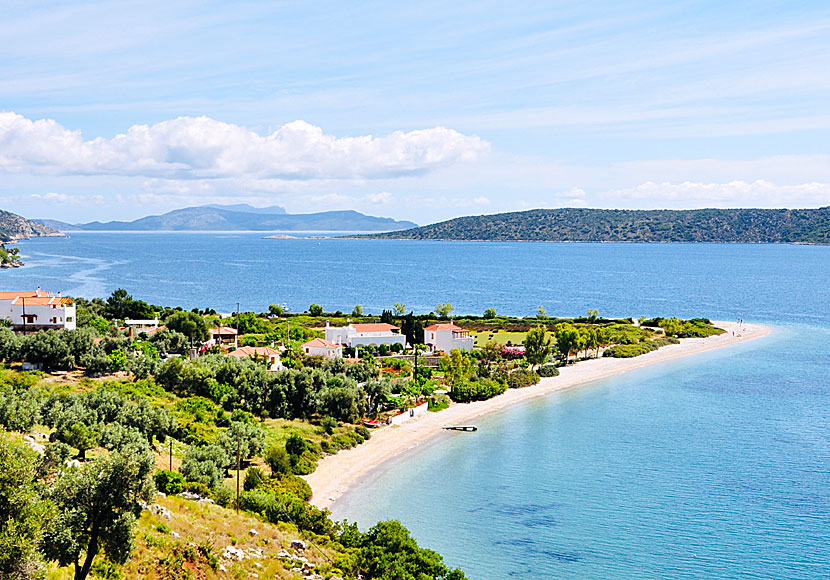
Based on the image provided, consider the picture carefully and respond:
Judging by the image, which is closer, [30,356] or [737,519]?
[737,519]

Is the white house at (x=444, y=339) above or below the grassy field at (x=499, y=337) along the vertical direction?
above

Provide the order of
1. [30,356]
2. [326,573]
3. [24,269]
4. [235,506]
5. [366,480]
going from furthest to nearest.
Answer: [24,269], [30,356], [366,480], [235,506], [326,573]

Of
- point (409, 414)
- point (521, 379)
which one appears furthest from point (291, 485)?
point (521, 379)

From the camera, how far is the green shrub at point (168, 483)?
91.6 ft

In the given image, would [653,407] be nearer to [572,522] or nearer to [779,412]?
[779,412]

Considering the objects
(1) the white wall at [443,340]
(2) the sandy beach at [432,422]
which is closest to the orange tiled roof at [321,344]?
(1) the white wall at [443,340]

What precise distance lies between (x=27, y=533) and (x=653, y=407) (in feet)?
155

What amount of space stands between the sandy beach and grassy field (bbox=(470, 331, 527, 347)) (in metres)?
9.83

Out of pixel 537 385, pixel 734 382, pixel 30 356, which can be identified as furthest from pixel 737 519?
pixel 30 356

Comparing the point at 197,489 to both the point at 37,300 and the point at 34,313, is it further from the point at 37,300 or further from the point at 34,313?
the point at 37,300

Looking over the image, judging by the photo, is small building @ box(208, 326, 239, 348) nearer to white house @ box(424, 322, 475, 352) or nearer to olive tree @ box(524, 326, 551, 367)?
white house @ box(424, 322, 475, 352)

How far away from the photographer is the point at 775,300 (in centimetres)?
13075

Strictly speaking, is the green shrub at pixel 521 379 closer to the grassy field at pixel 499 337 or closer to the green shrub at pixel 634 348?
the grassy field at pixel 499 337

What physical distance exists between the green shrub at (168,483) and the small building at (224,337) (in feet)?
136
